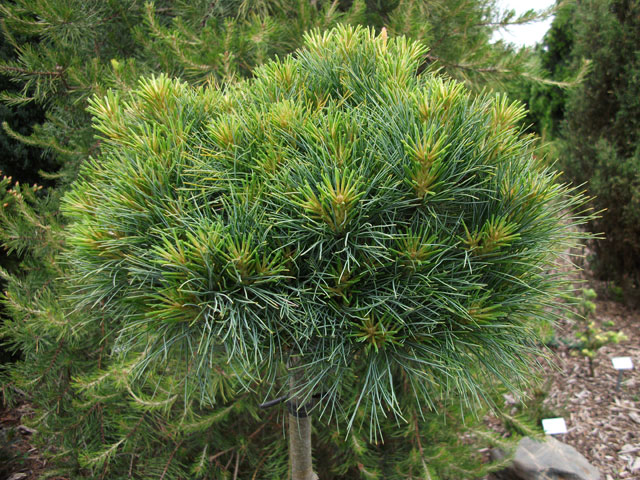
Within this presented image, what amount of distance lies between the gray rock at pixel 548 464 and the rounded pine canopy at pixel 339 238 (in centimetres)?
188

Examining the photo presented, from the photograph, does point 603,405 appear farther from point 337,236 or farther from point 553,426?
point 337,236

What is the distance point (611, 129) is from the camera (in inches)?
155

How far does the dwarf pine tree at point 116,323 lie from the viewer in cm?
202

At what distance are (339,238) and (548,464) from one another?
2.39m

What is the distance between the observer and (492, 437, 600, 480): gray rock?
8.11ft

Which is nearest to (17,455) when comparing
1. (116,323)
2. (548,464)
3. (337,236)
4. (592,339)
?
(116,323)

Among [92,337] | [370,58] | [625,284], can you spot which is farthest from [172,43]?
[625,284]

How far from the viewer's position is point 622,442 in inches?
112

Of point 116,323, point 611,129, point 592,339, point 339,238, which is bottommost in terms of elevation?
point 339,238

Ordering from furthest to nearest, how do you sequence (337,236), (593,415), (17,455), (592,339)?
(592,339) < (593,415) < (17,455) < (337,236)

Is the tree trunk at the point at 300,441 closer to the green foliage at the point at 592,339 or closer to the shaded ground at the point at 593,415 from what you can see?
the shaded ground at the point at 593,415

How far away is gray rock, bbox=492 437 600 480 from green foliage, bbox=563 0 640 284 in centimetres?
203

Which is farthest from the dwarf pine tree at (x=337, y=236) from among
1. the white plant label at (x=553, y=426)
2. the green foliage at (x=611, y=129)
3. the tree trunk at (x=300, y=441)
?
the green foliage at (x=611, y=129)

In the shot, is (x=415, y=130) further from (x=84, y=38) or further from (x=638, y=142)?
(x=638, y=142)
